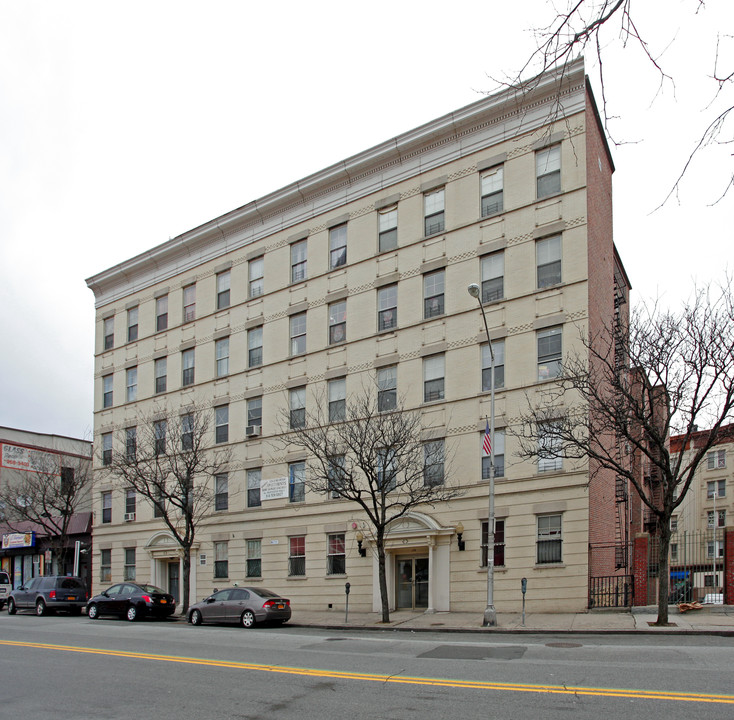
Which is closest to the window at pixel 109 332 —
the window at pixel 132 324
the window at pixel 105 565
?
the window at pixel 132 324

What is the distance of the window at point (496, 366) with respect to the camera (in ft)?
90.7

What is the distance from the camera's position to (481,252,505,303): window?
28.3m

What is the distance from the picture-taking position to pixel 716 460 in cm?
6194

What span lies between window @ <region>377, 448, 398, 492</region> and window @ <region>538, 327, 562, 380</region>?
5.74 metres

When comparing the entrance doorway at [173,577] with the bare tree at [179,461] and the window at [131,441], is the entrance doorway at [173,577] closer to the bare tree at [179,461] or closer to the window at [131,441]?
the bare tree at [179,461]

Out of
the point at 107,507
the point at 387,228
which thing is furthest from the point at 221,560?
the point at 387,228

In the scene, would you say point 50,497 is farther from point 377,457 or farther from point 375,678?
point 375,678

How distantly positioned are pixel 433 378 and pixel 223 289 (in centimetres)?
1335

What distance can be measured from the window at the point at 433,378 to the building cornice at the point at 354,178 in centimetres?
753

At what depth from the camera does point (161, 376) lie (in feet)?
132

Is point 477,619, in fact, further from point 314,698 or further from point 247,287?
point 247,287

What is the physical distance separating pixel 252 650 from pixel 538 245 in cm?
1698

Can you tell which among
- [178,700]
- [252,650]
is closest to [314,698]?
[178,700]

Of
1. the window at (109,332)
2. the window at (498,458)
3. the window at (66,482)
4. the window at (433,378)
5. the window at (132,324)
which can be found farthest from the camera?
the window at (66,482)
